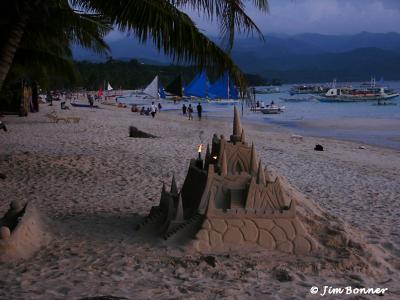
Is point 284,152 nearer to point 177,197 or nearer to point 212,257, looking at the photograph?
point 177,197

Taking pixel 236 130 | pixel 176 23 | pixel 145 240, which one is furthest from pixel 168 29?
pixel 145 240

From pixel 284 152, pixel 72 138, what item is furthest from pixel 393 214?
pixel 72 138

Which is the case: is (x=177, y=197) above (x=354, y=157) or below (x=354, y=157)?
above

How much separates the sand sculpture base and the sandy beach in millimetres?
114

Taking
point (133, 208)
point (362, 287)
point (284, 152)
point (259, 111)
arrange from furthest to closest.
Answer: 1. point (259, 111)
2. point (284, 152)
3. point (133, 208)
4. point (362, 287)

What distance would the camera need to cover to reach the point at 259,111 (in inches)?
2010

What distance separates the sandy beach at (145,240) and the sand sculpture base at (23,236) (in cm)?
11

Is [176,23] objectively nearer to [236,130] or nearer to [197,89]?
[236,130]

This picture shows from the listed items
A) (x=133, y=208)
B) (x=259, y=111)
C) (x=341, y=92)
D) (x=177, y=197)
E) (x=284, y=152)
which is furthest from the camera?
(x=341, y=92)

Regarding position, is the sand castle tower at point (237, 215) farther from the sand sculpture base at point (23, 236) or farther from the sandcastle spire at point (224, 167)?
the sand sculpture base at point (23, 236)

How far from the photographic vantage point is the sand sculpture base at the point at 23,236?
5094mm

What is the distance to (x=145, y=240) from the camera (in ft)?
19.2

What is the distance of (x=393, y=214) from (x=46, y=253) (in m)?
5.56

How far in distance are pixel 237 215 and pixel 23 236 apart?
2.31 m
